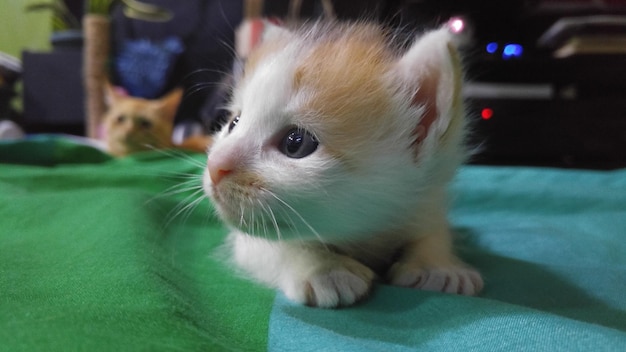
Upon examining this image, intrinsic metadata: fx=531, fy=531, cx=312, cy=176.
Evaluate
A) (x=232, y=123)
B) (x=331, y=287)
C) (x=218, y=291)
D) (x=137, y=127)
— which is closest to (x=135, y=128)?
(x=137, y=127)

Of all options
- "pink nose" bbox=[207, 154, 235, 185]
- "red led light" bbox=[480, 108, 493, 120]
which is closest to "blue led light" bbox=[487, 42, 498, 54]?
"red led light" bbox=[480, 108, 493, 120]

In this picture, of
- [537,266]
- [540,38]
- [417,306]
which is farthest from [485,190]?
[540,38]

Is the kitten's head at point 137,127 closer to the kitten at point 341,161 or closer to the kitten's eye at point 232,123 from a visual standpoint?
the kitten's eye at point 232,123

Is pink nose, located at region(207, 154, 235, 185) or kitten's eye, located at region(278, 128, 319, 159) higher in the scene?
kitten's eye, located at region(278, 128, 319, 159)

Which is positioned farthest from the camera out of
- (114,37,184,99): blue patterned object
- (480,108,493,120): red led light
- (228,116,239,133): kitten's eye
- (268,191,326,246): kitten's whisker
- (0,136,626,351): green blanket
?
(114,37,184,99): blue patterned object

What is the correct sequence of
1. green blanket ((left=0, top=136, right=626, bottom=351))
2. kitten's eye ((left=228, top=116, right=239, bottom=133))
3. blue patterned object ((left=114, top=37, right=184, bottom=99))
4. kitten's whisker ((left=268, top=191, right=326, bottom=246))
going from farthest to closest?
blue patterned object ((left=114, top=37, right=184, bottom=99)), kitten's eye ((left=228, top=116, right=239, bottom=133)), kitten's whisker ((left=268, top=191, right=326, bottom=246)), green blanket ((left=0, top=136, right=626, bottom=351))

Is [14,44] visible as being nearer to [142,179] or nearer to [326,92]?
[142,179]

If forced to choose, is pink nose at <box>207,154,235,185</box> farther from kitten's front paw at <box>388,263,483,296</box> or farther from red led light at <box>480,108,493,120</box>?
red led light at <box>480,108,493,120</box>
